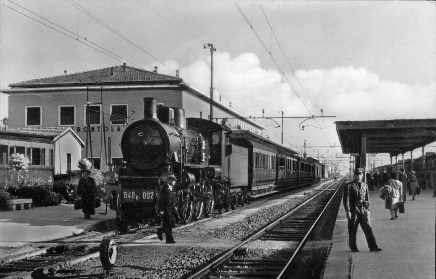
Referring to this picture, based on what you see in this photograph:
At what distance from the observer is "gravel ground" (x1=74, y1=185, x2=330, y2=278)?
813cm

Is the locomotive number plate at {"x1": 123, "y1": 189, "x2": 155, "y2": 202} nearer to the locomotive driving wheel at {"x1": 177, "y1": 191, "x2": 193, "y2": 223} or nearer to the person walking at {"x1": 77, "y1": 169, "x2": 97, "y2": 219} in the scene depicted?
the locomotive driving wheel at {"x1": 177, "y1": 191, "x2": 193, "y2": 223}

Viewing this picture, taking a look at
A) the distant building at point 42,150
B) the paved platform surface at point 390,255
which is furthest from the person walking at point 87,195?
the paved platform surface at point 390,255

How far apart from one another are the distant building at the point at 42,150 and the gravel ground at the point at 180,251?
31.6ft

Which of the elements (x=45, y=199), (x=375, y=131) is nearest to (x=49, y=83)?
(x=45, y=199)

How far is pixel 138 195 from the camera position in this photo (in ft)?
41.8

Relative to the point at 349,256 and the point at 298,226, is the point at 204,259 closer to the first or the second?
the point at 349,256

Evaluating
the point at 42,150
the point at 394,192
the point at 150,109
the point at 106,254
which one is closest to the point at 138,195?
the point at 150,109

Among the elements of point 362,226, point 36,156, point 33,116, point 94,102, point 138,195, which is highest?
point 94,102

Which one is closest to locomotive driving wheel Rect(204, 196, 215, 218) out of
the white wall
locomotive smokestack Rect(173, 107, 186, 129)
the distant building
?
locomotive smokestack Rect(173, 107, 186, 129)

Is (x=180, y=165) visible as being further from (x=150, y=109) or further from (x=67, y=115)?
(x=67, y=115)

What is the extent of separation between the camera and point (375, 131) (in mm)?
23062

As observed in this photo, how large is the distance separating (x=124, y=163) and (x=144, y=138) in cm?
85

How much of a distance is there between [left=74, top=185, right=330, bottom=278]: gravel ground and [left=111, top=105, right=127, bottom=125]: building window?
77.3 ft

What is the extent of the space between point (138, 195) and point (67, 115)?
2791 cm
